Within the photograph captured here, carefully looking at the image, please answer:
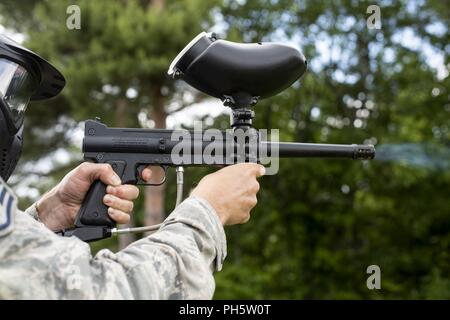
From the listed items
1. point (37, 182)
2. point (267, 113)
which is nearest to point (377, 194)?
point (267, 113)

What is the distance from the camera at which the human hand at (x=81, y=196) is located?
2383 millimetres

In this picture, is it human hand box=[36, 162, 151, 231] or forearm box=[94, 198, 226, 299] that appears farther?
human hand box=[36, 162, 151, 231]

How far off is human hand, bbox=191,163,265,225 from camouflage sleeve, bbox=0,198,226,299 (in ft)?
0.21

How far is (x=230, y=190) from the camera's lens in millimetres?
2029

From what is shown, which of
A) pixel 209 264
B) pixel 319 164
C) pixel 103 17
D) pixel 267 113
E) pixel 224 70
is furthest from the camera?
pixel 267 113

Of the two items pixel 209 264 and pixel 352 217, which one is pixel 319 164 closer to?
pixel 352 217

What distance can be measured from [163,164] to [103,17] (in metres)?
9.39

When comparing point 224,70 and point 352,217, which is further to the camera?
point 352,217

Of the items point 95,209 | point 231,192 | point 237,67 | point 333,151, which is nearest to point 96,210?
point 95,209

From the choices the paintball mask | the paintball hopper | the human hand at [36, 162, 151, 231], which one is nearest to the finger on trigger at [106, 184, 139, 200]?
the human hand at [36, 162, 151, 231]

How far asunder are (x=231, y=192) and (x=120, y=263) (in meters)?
0.47

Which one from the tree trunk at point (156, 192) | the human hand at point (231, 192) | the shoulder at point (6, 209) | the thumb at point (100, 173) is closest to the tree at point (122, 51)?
the tree trunk at point (156, 192)

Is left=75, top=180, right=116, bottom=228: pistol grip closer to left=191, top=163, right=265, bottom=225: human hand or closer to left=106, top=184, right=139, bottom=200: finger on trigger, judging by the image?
A: left=106, top=184, right=139, bottom=200: finger on trigger

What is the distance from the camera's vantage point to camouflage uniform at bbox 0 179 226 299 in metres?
1.61
